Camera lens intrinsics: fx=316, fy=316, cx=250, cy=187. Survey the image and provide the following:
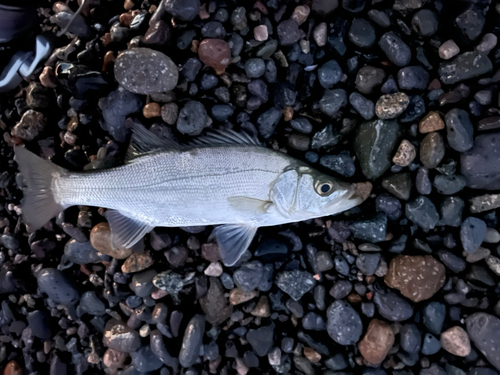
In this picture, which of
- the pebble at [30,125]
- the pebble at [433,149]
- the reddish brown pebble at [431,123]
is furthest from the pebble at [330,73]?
the pebble at [30,125]

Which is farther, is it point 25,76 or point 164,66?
point 25,76

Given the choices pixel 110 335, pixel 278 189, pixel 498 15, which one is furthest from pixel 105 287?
pixel 498 15

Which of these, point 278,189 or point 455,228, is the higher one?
point 278,189

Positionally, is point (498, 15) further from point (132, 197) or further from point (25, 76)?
point (25, 76)

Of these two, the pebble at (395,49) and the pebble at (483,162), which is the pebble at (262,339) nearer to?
the pebble at (483,162)

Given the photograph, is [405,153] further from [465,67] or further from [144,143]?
[144,143]

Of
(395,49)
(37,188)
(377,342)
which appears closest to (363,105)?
(395,49)
